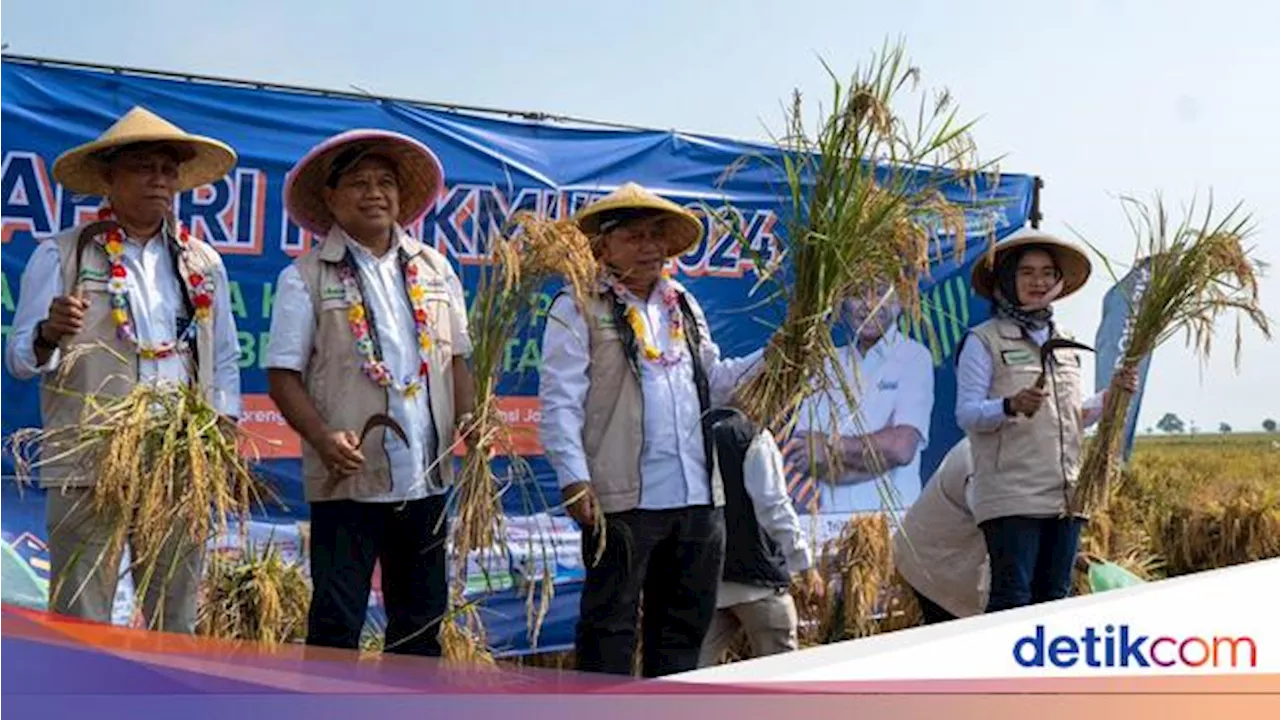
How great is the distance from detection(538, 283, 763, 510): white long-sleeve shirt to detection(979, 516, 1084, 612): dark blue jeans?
1.18 metres

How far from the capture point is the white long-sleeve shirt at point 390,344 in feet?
10.3

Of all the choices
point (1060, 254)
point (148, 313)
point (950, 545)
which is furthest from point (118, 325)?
point (950, 545)

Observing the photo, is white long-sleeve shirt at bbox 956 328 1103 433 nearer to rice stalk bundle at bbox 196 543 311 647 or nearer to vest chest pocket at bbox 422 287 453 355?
vest chest pocket at bbox 422 287 453 355

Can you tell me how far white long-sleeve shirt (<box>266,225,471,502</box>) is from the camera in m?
3.15

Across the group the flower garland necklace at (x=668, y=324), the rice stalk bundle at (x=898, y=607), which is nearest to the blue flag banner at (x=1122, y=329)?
the rice stalk bundle at (x=898, y=607)

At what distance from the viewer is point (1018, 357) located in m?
4.29

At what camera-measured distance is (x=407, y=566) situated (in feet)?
10.6

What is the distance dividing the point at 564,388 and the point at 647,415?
8.2 inches

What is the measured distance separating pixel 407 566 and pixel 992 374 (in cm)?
193

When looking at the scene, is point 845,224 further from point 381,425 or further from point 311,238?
point 311,238

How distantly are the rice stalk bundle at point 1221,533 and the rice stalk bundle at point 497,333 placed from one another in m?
4.45

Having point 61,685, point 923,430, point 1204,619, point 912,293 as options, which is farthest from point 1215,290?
point 61,685

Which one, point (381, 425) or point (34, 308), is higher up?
point (34, 308)

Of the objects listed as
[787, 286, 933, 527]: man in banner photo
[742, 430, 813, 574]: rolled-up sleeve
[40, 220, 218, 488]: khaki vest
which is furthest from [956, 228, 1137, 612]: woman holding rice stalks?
[40, 220, 218, 488]: khaki vest
